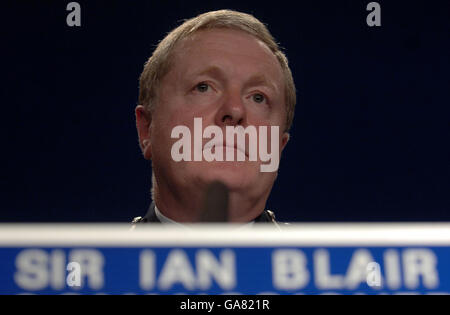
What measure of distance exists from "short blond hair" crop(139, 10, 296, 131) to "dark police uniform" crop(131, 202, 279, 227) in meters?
0.25

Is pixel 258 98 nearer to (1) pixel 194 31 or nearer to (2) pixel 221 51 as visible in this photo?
(2) pixel 221 51

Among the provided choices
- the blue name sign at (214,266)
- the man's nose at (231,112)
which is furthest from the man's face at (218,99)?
the blue name sign at (214,266)

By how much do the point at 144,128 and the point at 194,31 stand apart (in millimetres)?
311

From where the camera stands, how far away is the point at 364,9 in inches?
85.1

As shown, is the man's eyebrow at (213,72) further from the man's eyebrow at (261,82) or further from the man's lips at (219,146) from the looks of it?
the man's lips at (219,146)

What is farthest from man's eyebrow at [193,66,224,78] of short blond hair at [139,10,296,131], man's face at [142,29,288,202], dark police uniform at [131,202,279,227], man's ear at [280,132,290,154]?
dark police uniform at [131,202,279,227]

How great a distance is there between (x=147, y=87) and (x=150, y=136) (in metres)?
0.14

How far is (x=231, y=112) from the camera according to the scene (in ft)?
6.68

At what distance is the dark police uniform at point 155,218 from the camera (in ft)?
6.75

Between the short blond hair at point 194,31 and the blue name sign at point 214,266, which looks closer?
the blue name sign at point 214,266

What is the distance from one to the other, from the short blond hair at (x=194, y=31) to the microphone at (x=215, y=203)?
0.26 metres
